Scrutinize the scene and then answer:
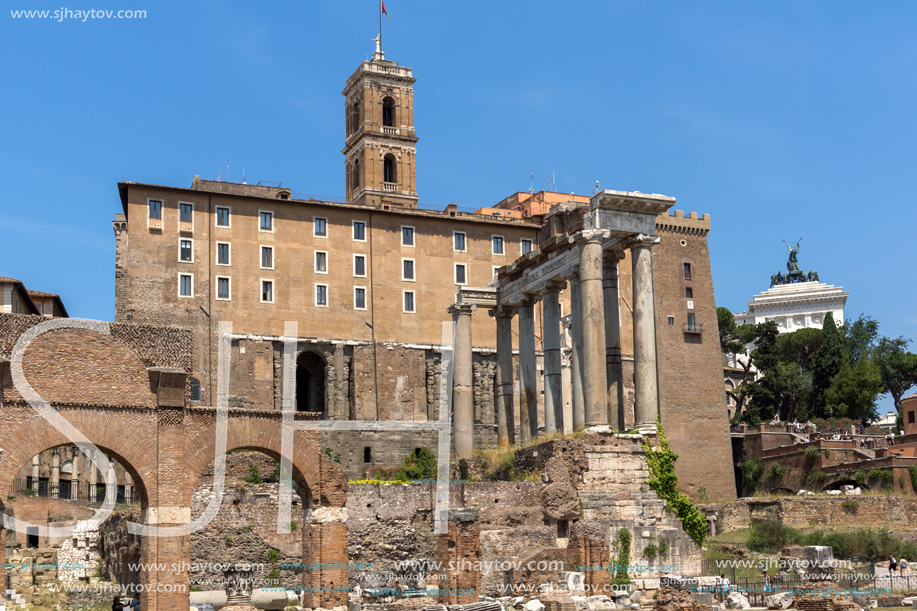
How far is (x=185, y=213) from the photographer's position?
54656 mm

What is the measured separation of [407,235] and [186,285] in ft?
39.3

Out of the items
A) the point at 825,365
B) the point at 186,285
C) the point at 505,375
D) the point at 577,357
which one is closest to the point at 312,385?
the point at 186,285

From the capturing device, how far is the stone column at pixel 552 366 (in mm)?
39219

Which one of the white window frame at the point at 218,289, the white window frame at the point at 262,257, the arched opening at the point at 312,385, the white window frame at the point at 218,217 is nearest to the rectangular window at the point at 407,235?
the white window frame at the point at 262,257

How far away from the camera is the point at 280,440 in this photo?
88.1 ft

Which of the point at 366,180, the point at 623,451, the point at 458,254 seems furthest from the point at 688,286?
the point at 623,451

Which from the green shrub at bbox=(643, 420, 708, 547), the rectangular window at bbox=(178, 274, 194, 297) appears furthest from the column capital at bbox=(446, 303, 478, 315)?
the rectangular window at bbox=(178, 274, 194, 297)

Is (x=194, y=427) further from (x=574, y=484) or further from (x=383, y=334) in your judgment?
(x=383, y=334)

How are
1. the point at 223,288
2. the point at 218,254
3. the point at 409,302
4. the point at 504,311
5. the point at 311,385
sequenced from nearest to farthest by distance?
the point at 504,311
the point at 223,288
the point at 218,254
the point at 409,302
the point at 311,385

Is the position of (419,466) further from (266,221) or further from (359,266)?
(266,221)

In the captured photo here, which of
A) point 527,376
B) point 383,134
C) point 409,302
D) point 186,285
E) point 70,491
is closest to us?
point 527,376

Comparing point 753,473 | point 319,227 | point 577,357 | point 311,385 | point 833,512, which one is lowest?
point 833,512

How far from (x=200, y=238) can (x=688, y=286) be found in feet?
87.8

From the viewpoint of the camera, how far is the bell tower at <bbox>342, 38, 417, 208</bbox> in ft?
251
